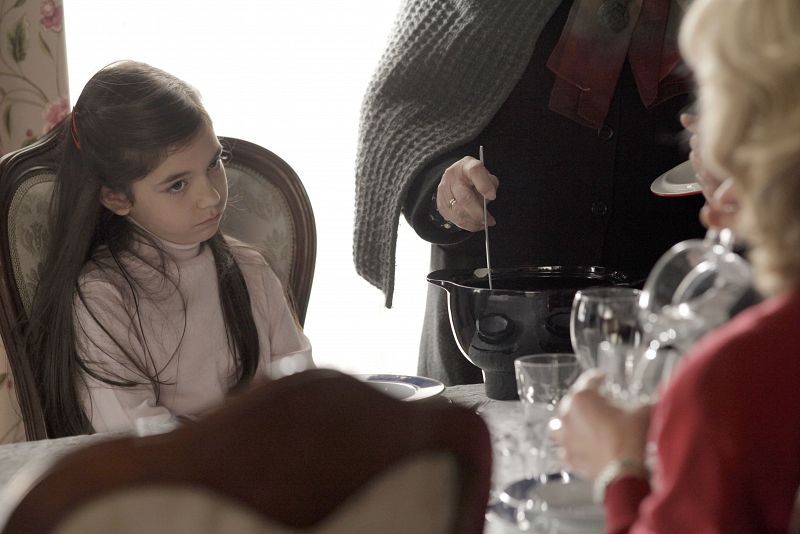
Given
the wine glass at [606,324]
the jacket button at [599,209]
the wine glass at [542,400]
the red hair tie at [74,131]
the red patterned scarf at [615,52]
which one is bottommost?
the wine glass at [542,400]

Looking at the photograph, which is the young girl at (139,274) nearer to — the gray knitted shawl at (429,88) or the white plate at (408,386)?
the gray knitted shawl at (429,88)

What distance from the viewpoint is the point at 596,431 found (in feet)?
2.49

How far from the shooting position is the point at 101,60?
2.51 metres

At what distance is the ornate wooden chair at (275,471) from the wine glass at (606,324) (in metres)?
0.31

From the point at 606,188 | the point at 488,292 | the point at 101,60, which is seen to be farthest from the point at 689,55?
the point at 101,60

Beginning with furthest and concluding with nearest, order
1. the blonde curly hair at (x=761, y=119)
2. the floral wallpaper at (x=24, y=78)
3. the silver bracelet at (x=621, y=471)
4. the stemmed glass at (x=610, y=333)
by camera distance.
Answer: the floral wallpaper at (x=24, y=78) → the stemmed glass at (x=610, y=333) → the silver bracelet at (x=621, y=471) → the blonde curly hair at (x=761, y=119)

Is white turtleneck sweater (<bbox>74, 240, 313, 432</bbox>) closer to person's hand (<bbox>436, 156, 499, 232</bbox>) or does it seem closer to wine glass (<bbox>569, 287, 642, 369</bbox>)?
person's hand (<bbox>436, 156, 499, 232</bbox>)

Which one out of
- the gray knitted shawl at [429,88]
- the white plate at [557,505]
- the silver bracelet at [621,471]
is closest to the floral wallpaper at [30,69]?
the gray knitted shawl at [429,88]

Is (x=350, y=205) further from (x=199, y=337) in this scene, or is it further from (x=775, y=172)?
(x=775, y=172)

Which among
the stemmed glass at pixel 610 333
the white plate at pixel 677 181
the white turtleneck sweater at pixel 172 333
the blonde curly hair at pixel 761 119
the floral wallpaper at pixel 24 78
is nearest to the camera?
the blonde curly hair at pixel 761 119

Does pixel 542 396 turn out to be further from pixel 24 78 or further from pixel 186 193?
pixel 24 78

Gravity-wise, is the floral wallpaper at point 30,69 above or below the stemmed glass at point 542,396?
above

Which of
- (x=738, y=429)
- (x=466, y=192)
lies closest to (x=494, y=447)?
(x=738, y=429)

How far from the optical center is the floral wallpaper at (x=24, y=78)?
7.32 feet
